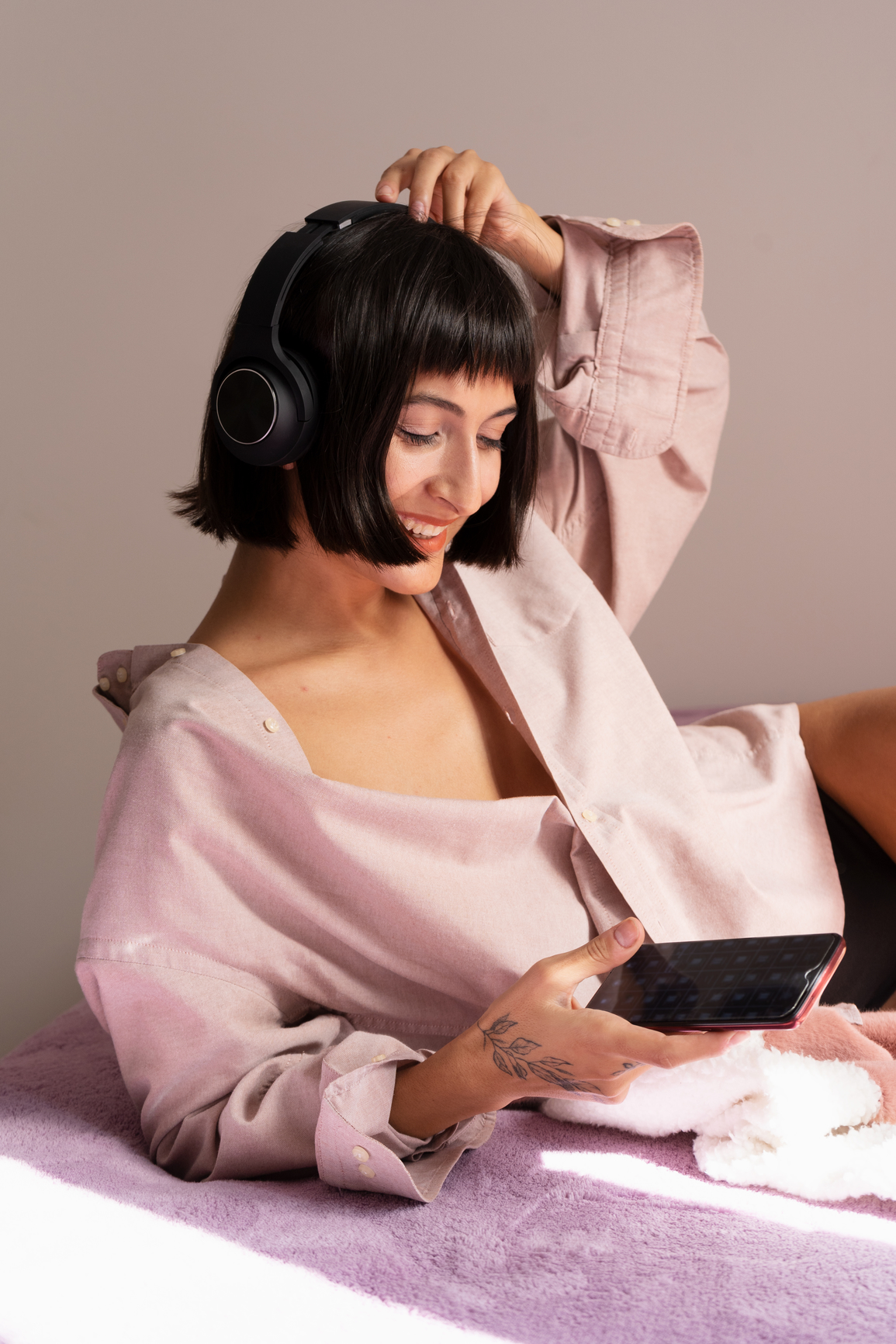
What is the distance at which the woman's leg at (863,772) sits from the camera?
1192 mm

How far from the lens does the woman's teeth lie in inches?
40.2

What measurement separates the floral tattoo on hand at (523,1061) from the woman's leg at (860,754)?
576mm

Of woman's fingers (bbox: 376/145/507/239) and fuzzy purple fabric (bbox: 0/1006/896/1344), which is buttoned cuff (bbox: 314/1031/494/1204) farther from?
woman's fingers (bbox: 376/145/507/239)

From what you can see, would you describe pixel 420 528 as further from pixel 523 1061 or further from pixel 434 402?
pixel 523 1061

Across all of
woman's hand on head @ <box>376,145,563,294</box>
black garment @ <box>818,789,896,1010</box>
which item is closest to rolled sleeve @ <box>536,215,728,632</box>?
woman's hand on head @ <box>376,145,563,294</box>

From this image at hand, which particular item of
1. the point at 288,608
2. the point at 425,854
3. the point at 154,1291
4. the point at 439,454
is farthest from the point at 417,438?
the point at 154,1291

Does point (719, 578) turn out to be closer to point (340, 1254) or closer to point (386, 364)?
point (386, 364)

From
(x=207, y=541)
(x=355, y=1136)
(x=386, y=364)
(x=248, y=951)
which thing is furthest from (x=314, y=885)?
(x=207, y=541)

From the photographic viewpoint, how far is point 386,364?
3.10 feet

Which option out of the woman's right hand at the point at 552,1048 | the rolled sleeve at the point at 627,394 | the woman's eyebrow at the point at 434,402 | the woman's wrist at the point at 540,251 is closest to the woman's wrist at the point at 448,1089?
the woman's right hand at the point at 552,1048

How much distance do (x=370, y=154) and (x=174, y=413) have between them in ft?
2.12

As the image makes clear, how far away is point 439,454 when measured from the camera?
1.00m

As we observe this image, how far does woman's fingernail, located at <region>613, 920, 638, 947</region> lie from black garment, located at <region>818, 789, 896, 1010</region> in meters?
0.55

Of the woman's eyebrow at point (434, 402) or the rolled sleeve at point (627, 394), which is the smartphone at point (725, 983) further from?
the rolled sleeve at point (627, 394)
